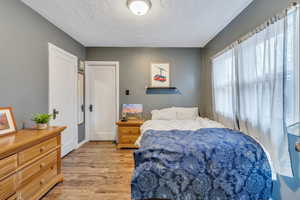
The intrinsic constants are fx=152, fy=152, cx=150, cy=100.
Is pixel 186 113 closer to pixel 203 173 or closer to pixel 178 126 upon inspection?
pixel 178 126

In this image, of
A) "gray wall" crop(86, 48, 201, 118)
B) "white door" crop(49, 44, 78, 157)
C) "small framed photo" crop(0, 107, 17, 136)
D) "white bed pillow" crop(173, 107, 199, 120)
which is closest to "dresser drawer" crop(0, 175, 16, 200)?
"small framed photo" crop(0, 107, 17, 136)

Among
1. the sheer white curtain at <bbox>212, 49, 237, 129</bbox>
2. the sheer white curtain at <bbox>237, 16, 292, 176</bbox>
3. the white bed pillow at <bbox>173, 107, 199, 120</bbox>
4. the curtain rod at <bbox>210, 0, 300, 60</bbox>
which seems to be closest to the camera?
the curtain rod at <bbox>210, 0, 300, 60</bbox>

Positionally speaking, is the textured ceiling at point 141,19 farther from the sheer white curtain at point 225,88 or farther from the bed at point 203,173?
the bed at point 203,173

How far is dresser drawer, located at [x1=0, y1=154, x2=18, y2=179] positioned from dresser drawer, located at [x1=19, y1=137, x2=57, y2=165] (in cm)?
6

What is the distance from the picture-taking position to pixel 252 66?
1.96 m

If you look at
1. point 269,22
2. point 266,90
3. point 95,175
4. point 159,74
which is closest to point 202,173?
point 266,90

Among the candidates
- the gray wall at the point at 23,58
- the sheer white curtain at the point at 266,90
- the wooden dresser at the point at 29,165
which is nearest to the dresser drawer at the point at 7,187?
the wooden dresser at the point at 29,165

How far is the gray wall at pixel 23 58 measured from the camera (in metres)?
1.80

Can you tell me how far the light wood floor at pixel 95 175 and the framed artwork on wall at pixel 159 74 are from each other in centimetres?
180

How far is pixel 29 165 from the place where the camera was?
1.57 meters

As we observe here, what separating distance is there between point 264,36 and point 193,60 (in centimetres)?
227

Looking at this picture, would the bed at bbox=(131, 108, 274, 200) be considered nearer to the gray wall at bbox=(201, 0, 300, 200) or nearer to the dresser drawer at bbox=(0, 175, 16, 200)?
the gray wall at bbox=(201, 0, 300, 200)

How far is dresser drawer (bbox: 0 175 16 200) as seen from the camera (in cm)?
129

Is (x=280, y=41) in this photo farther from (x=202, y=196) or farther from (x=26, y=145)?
(x=26, y=145)
